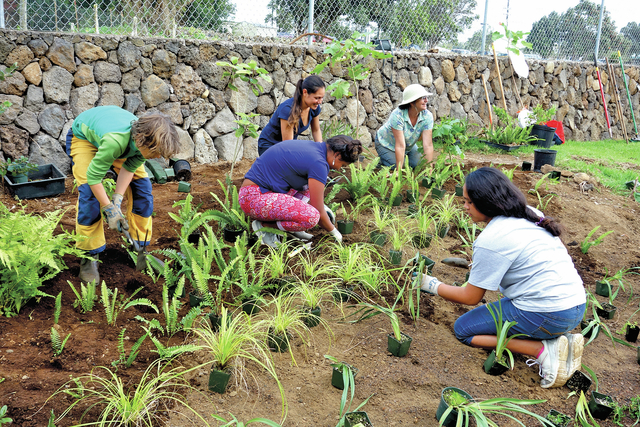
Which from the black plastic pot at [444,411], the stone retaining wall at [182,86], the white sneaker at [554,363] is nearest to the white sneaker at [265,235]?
the black plastic pot at [444,411]

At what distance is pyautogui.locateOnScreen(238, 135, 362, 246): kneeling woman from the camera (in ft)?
10.9

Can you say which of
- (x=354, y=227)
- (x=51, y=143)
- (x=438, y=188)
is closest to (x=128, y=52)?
(x=51, y=143)

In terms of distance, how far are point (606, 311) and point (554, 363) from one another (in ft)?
3.19

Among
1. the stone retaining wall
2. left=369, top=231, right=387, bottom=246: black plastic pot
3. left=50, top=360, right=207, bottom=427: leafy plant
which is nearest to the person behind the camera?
left=50, top=360, right=207, bottom=427: leafy plant

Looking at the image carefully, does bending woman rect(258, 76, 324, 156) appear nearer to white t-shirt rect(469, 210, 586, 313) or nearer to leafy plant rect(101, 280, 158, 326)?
leafy plant rect(101, 280, 158, 326)

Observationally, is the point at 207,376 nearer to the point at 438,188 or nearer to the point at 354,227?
the point at 354,227

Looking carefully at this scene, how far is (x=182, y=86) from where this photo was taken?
5570 millimetres

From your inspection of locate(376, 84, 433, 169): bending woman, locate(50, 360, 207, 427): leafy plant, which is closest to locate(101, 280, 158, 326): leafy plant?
locate(50, 360, 207, 427): leafy plant

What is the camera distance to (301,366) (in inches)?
94.9

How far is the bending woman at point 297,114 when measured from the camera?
4.00m

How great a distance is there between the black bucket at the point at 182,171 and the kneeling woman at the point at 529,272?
3.53 m

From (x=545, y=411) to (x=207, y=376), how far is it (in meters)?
1.59

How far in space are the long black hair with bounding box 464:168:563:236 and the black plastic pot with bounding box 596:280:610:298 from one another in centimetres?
128

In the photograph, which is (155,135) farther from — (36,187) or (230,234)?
(36,187)
